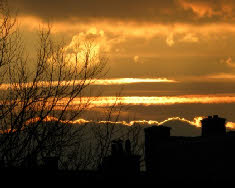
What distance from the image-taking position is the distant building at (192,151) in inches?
962

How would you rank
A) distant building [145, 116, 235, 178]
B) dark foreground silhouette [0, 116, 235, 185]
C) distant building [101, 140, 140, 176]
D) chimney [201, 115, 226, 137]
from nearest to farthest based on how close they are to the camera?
distant building [101, 140, 140, 176]
dark foreground silhouette [0, 116, 235, 185]
distant building [145, 116, 235, 178]
chimney [201, 115, 226, 137]

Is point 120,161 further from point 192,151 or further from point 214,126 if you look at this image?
point 214,126

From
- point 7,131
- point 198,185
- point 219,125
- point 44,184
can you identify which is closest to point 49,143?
point 7,131

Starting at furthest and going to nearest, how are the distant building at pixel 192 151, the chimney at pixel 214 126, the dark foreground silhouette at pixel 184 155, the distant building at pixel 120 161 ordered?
1. the chimney at pixel 214 126
2. the distant building at pixel 192 151
3. the dark foreground silhouette at pixel 184 155
4. the distant building at pixel 120 161

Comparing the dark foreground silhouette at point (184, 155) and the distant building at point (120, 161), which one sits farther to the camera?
the dark foreground silhouette at point (184, 155)

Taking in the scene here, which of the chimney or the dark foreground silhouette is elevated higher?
the chimney

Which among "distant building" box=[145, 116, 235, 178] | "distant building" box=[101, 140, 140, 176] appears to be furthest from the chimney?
"distant building" box=[101, 140, 140, 176]

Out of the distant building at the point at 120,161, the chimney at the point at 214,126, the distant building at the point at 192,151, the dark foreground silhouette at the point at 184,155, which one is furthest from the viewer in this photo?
the chimney at the point at 214,126

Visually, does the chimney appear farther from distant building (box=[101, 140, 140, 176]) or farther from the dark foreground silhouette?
distant building (box=[101, 140, 140, 176])

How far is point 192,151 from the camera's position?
84.9 ft

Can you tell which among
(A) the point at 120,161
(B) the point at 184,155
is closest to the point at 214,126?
(B) the point at 184,155

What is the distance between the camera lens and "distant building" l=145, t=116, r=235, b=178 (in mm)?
24438

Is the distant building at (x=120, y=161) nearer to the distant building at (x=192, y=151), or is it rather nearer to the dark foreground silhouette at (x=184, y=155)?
the dark foreground silhouette at (x=184, y=155)

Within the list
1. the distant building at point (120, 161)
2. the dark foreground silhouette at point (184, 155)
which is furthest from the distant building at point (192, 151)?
the distant building at point (120, 161)
